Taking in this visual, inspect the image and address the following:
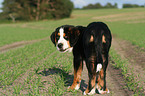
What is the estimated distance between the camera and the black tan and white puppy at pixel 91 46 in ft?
13.1

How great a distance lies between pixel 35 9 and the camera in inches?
2327

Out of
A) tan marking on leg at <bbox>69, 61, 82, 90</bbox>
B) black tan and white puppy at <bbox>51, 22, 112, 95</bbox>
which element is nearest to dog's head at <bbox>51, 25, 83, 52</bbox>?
black tan and white puppy at <bbox>51, 22, 112, 95</bbox>

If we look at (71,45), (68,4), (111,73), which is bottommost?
(111,73)

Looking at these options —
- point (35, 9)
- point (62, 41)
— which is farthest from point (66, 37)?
point (35, 9)

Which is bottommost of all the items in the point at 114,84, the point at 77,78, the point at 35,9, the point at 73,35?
the point at 114,84

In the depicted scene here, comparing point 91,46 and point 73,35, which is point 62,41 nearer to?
point 73,35

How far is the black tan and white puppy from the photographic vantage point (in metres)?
3.98

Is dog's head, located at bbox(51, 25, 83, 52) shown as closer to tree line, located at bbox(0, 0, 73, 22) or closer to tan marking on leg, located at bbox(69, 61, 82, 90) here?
tan marking on leg, located at bbox(69, 61, 82, 90)

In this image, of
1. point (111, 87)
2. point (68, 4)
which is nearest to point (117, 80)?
point (111, 87)

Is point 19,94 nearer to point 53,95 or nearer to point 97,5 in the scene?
point 53,95

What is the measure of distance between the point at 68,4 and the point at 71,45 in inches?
2385

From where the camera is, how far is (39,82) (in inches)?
209

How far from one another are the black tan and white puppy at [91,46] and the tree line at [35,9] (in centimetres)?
5562

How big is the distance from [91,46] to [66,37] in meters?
0.69
